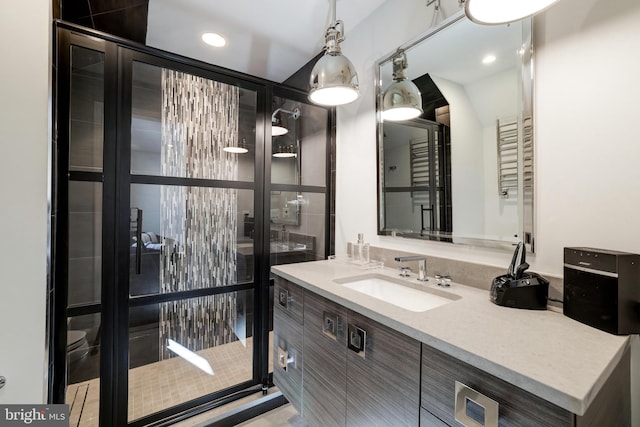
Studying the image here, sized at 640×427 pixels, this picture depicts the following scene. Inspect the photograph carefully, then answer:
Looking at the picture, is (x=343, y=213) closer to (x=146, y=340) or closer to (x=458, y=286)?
(x=458, y=286)

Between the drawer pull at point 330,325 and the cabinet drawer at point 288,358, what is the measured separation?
23 cm

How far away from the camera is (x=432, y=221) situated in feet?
4.73

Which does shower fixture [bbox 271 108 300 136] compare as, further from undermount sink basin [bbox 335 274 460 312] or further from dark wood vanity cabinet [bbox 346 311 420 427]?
→ dark wood vanity cabinet [bbox 346 311 420 427]

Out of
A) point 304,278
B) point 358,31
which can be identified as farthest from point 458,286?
point 358,31

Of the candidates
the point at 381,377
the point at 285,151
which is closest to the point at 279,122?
the point at 285,151

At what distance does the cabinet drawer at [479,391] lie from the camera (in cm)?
56

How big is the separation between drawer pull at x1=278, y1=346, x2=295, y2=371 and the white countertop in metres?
0.58

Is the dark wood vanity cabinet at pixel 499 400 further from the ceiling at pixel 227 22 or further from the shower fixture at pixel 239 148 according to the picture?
the ceiling at pixel 227 22

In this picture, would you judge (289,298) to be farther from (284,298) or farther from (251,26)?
(251,26)

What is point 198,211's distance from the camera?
1793 mm

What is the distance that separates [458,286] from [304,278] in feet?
2.43

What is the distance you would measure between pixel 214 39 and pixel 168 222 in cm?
141

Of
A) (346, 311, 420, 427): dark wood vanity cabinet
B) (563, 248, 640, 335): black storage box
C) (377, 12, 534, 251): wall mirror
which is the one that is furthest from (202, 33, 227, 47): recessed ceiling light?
(563, 248, 640, 335): black storage box

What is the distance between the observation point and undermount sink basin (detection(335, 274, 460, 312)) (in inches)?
47.8
